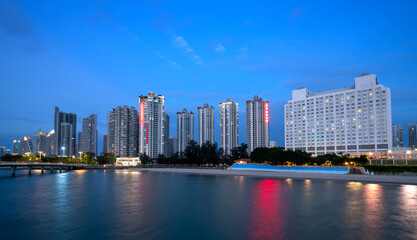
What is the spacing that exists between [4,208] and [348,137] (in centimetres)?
14235

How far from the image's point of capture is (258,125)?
186 m

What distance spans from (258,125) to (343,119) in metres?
54.1

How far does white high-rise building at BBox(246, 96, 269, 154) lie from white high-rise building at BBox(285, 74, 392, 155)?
23.6 metres

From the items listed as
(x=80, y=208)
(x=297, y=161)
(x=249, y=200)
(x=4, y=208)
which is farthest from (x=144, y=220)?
(x=297, y=161)

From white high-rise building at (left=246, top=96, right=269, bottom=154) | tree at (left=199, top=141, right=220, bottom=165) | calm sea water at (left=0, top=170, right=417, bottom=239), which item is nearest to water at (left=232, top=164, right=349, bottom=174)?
tree at (left=199, top=141, right=220, bottom=165)

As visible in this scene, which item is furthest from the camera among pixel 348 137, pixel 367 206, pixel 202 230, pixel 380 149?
pixel 348 137

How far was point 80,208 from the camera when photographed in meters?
28.1

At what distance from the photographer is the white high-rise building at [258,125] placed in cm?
18500

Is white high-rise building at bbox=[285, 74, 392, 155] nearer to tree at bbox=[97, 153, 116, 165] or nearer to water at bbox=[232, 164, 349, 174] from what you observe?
water at bbox=[232, 164, 349, 174]

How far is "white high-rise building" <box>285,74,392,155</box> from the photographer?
13312 centimetres

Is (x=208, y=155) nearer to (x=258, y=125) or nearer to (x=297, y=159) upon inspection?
(x=297, y=159)

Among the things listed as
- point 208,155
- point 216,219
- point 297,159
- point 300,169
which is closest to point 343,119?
point 297,159

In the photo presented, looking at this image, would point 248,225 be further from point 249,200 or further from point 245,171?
point 245,171

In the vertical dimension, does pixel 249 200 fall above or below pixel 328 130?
below
